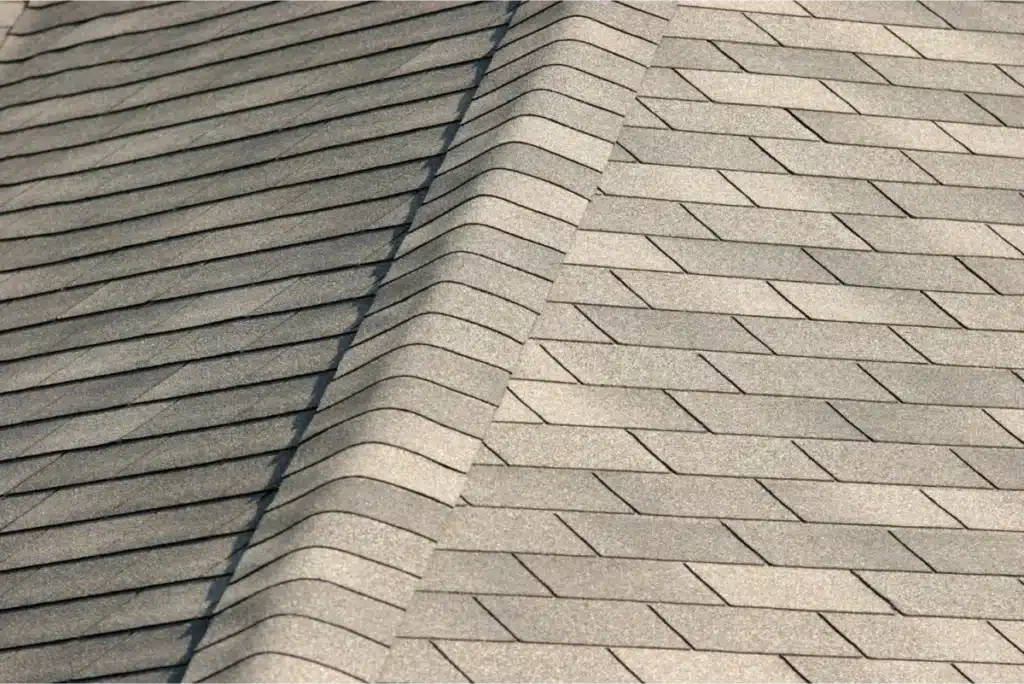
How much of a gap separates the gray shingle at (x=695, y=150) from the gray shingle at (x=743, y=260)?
78 cm

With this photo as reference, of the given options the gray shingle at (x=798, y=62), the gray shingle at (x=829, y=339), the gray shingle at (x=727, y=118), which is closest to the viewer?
the gray shingle at (x=829, y=339)

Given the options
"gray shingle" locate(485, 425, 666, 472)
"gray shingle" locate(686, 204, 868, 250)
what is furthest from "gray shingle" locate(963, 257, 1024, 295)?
"gray shingle" locate(485, 425, 666, 472)

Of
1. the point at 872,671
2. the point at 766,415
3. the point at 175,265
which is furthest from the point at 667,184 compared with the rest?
the point at 872,671

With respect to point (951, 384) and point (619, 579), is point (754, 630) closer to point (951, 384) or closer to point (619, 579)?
point (619, 579)

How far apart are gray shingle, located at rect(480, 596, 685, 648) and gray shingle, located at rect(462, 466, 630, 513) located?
2.20 feet

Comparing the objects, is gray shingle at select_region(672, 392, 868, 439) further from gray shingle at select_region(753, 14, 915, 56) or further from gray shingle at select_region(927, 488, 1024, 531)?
gray shingle at select_region(753, 14, 915, 56)

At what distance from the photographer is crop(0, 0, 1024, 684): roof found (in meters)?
9.92

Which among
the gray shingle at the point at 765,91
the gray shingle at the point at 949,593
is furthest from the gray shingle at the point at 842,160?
the gray shingle at the point at 949,593

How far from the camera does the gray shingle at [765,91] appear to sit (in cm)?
1299

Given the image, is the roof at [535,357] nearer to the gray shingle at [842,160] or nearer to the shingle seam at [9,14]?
the gray shingle at [842,160]

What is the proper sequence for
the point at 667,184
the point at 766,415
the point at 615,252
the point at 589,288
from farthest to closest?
the point at 667,184 → the point at 615,252 → the point at 589,288 → the point at 766,415

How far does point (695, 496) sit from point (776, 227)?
2477mm

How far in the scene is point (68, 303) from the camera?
1318cm

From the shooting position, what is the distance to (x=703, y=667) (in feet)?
31.9
